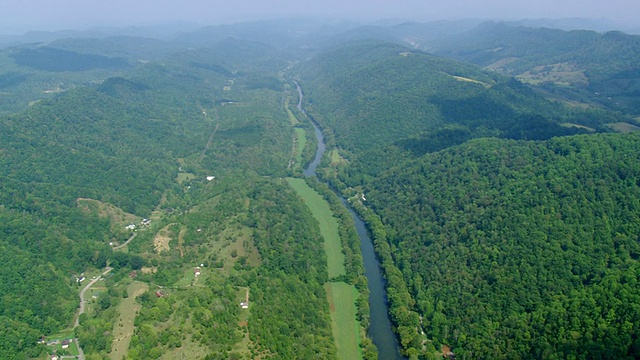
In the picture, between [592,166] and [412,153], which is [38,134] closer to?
[412,153]

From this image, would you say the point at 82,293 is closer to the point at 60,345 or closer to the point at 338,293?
the point at 60,345

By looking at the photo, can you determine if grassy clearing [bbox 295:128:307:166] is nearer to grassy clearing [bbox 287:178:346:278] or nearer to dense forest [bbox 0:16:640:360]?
dense forest [bbox 0:16:640:360]

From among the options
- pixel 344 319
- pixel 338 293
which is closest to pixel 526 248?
pixel 344 319

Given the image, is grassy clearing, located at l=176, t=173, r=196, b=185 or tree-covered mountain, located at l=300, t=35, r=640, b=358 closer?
tree-covered mountain, located at l=300, t=35, r=640, b=358

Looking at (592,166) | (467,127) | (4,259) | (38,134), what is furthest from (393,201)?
(38,134)

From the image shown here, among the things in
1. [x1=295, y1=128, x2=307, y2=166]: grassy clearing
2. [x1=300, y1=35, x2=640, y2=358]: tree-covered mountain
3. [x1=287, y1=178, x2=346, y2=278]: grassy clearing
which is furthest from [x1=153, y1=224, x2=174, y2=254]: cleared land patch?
[x1=295, y1=128, x2=307, y2=166]: grassy clearing

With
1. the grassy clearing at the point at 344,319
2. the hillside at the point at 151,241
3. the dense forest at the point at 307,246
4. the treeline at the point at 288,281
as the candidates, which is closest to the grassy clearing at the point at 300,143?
the hillside at the point at 151,241
